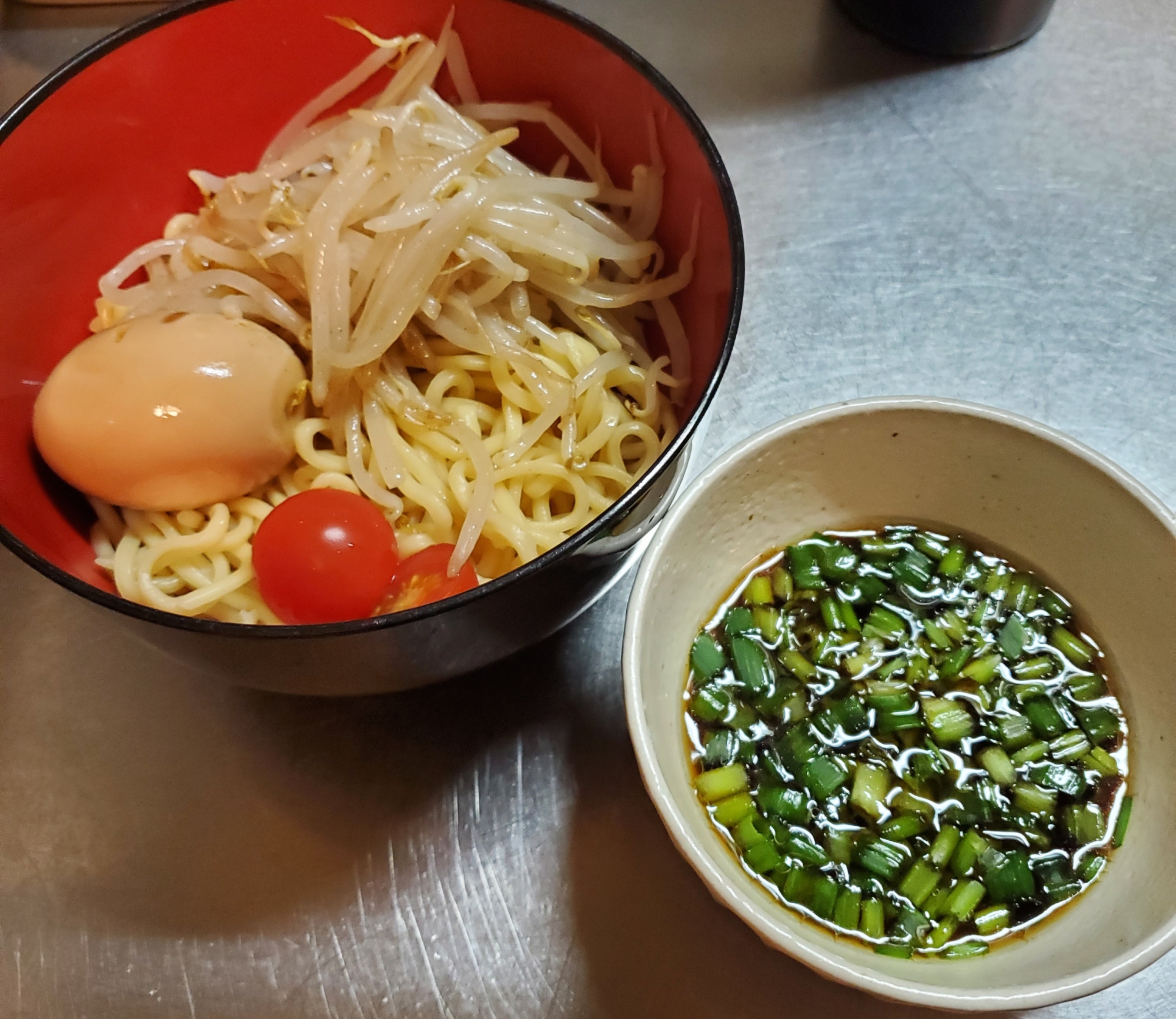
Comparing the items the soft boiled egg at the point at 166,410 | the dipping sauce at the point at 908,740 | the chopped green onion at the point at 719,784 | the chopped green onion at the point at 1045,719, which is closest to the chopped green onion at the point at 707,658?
the dipping sauce at the point at 908,740

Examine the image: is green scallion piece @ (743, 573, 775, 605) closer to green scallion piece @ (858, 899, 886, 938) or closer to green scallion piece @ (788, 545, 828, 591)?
green scallion piece @ (788, 545, 828, 591)

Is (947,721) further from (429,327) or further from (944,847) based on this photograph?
(429,327)

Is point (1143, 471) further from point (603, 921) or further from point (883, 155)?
point (603, 921)

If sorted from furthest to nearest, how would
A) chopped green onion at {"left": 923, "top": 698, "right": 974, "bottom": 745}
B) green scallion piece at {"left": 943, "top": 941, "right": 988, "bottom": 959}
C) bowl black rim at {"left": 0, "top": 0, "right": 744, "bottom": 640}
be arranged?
chopped green onion at {"left": 923, "top": 698, "right": 974, "bottom": 745} → green scallion piece at {"left": 943, "top": 941, "right": 988, "bottom": 959} → bowl black rim at {"left": 0, "top": 0, "right": 744, "bottom": 640}

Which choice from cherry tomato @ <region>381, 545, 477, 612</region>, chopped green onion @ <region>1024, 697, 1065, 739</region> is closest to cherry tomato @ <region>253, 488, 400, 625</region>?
cherry tomato @ <region>381, 545, 477, 612</region>

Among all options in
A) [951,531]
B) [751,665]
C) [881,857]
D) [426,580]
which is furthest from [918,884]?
[426,580]

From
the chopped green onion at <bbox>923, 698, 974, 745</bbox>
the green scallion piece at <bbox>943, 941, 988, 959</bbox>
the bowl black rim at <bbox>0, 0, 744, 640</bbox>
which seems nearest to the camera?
the bowl black rim at <bbox>0, 0, 744, 640</bbox>

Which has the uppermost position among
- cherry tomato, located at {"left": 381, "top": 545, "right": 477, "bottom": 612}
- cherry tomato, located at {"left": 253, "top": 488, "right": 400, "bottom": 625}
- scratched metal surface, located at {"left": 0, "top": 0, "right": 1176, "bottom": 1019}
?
cherry tomato, located at {"left": 253, "top": 488, "right": 400, "bottom": 625}
